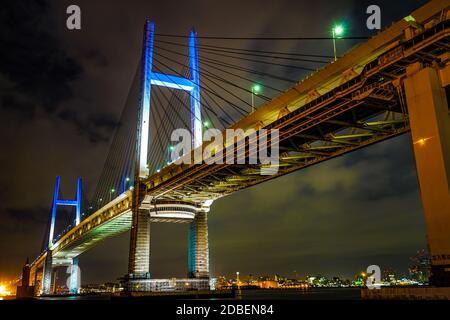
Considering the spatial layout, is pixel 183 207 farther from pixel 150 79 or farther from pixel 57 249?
pixel 57 249

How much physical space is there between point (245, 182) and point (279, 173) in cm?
566

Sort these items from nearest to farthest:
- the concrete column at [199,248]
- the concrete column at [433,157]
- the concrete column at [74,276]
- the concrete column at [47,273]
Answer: the concrete column at [433,157]
the concrete column at [199,248]
the concrete column at [47,273]
the concrete column at [74,276]

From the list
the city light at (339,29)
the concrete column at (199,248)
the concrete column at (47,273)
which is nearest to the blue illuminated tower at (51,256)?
the concrete column at (47,273)

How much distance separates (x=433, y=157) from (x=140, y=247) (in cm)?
3625

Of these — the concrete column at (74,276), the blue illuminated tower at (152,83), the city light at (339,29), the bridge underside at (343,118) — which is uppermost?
the blue illuminated tower at (152,83)

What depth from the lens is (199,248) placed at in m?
52.3

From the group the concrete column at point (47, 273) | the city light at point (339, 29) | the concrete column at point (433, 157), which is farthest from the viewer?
the concrete column at point (47, 273)

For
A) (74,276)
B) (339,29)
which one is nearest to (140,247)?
(339,29)

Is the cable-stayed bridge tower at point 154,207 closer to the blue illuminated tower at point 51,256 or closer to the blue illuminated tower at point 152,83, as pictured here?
→ the blue illuminated tower at point 152,83

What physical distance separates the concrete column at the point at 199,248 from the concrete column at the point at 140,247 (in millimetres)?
6530

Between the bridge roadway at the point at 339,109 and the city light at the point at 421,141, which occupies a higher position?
the bridge roadway at the point at 339,109

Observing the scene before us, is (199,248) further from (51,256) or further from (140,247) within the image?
(51,256)

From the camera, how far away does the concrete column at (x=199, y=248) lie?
5162cm

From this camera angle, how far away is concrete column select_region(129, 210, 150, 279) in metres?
46.6
